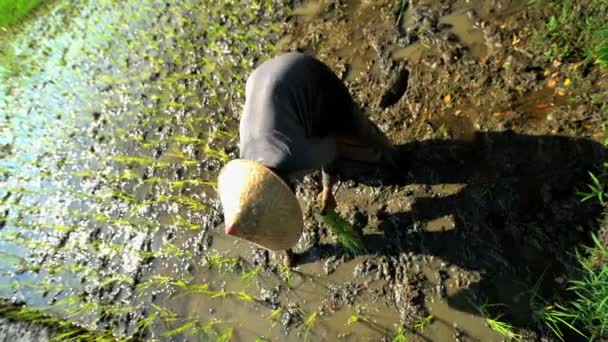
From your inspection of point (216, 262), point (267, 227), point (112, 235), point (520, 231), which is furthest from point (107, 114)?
point (520, 231)

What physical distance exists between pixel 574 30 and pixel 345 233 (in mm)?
1787

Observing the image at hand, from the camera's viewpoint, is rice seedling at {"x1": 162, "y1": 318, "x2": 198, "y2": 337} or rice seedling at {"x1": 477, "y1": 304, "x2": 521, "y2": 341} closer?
rice seedling at {"x1": 477, "y1": 304, "x2": 521, "y2": 341}

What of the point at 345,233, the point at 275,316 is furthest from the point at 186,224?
the point at 345,233

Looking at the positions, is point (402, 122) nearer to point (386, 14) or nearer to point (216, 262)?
point (386, 14)

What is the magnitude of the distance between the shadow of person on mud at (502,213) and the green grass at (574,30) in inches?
21.2

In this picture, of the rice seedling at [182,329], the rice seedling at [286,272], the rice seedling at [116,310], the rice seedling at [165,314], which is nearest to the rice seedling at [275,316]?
the rice seedling at [286,272]

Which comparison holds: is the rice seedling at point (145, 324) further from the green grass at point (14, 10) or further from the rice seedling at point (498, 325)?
the green grass at point (14, 10)

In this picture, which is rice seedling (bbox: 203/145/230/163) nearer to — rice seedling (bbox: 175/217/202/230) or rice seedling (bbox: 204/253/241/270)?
rice seedling (bbox: 175/217/202/230)

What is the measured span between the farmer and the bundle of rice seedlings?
257mm

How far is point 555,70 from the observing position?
7.55 ft

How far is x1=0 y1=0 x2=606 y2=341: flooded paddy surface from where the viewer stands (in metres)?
2.08

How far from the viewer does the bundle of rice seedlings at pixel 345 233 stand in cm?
A: 210

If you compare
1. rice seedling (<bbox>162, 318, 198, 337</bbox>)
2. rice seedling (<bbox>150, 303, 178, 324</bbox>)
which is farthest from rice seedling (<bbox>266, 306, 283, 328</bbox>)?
rice seedling (<bbox>150, 303, 178, 324</bbox>)

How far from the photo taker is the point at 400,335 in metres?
2.03
